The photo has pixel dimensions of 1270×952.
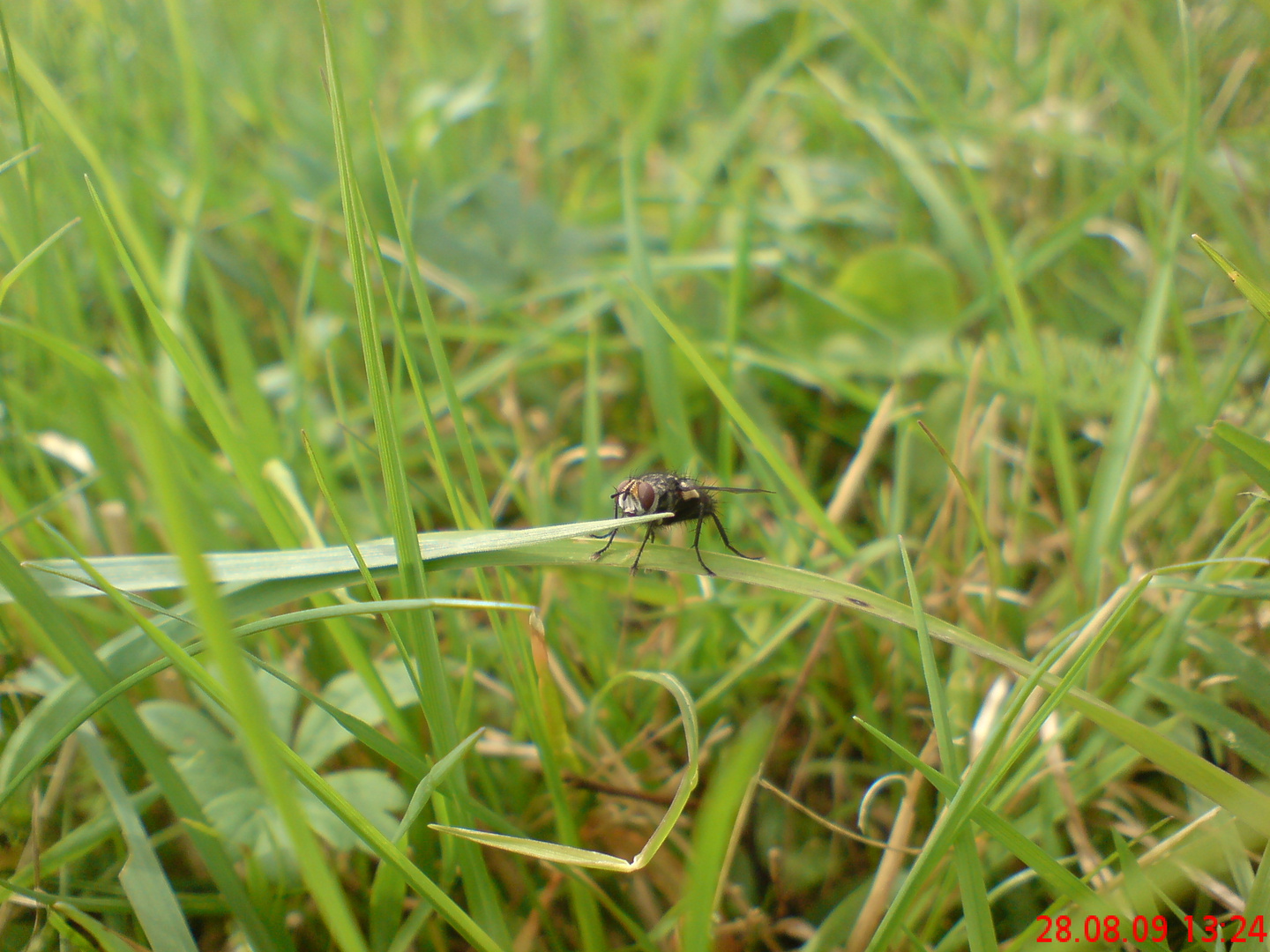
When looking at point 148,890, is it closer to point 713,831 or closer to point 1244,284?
point 713,831

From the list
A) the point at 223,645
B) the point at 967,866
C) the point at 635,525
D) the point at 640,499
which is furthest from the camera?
the point at 635,525

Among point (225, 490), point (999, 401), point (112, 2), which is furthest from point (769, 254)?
point (112, 2)

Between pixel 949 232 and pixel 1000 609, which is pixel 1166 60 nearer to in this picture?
pixel 949 232

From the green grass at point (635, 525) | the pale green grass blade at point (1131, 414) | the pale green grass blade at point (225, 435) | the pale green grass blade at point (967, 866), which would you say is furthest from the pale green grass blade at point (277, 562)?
the pale green grass blade at point (1131, 414)

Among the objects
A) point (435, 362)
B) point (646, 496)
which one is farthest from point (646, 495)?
point (435, 362)

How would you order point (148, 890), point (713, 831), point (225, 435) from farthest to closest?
point (225, 435) < point (148, 890) < point (713, 831)
